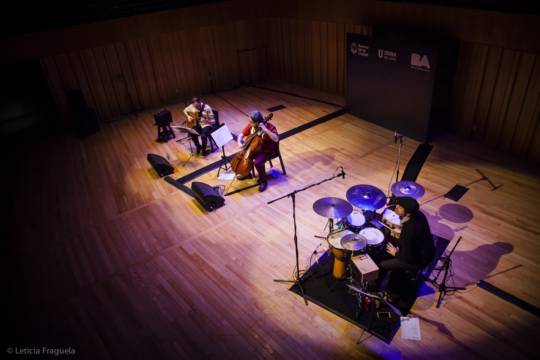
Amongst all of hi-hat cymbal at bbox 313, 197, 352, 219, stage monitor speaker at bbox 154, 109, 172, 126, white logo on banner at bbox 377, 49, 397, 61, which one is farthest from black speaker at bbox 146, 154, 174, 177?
white logo on banner at bbox 377, 49, 397, 61

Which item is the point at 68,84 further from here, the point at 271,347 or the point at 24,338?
the point at 271,347

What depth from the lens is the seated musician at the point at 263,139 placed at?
657 centimetres

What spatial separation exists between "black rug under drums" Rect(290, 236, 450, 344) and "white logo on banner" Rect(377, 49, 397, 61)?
458 centimetres

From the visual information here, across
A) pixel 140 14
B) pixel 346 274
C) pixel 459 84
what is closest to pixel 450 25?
pixel 459 84

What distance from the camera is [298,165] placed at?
760 cm

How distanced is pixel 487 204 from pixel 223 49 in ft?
29.7

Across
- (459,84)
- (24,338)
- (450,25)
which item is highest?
(450,25)

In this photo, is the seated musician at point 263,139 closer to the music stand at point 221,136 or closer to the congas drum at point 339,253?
the music stand at point 221,136

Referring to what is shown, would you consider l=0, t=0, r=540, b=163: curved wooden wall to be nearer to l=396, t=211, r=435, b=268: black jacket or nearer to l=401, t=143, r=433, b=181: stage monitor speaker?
l=401, t=143, r=433, b=181: stage monitor speaker

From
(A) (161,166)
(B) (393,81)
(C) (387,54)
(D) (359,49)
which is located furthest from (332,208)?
(D) (359,49)

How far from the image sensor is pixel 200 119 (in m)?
8.08

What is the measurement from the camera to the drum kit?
14.0 ft

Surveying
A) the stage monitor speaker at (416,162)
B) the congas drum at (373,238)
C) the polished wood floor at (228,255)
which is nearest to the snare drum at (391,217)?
the congas drum at (373,238)

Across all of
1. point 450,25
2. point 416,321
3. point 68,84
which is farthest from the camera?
point 68,84
